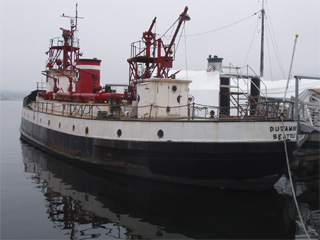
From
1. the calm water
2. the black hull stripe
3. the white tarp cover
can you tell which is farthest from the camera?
the white tarp cover

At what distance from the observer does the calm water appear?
439 inches

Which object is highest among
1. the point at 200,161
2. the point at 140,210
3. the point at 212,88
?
the point at 212,88

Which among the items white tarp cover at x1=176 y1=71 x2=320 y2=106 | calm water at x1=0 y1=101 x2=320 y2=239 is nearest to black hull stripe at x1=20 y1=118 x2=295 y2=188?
calm water at x1=0 y1=101 x2=320 y2=239

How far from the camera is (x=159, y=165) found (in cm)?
1563

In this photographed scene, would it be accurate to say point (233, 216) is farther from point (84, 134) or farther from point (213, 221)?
point (84, 134)

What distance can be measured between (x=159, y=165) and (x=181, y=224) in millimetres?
4391

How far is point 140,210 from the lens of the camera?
12914 mm

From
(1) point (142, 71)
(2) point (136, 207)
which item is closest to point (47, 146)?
(1) point (142, 71)

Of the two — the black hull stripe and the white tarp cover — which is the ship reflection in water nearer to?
the black hull stripe

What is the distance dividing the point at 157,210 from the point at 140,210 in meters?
0.66

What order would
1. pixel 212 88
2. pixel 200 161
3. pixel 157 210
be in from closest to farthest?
pixel 157 210
pixel 200 161
pixel 212 88

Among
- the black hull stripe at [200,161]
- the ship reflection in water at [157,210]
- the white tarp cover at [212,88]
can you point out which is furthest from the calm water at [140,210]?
the white tarp cover at [212,88]

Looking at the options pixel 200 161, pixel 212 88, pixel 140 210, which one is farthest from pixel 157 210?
pixel 212 88

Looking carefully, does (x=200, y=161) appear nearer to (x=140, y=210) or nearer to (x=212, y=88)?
(x=140, y=210)
